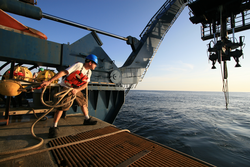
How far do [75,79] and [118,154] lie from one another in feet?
6.28

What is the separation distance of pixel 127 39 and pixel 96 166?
9.64 m

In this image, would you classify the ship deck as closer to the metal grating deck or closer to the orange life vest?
the metal grating deck

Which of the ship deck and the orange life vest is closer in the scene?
the ship deck

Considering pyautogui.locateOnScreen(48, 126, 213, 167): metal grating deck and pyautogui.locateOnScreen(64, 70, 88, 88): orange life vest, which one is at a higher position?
pyautogui.locateOnScreen(64, 70, 88, 88): orange life vest

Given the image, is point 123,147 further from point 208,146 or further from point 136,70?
point 136,70

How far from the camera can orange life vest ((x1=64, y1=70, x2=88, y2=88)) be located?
277 centimetres

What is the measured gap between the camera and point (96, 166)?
5.01 feet

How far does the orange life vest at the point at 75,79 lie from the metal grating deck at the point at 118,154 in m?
1.21

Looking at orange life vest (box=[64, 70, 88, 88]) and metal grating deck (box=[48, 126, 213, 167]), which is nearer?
metal grating deck (box=[48, 126, 213, 167])

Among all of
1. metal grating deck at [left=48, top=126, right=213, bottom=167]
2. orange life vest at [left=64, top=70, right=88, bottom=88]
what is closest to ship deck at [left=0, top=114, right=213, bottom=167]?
metal grating deck at [left=48, top=126, right=213, bottom=167]

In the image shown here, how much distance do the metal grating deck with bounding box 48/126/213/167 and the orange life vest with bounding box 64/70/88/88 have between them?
3.95ft

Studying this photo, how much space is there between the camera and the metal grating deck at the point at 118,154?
Result: 162 centimetres

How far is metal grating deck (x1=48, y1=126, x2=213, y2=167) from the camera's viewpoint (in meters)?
1.62

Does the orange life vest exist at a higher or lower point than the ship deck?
higher
